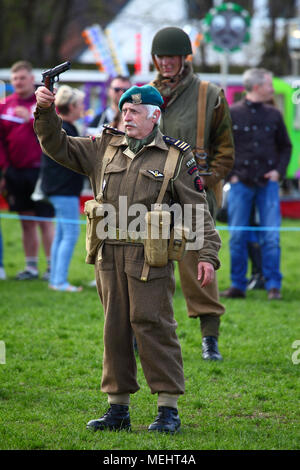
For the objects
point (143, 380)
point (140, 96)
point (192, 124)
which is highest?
point (140, 96)

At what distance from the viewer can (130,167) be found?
4430mm

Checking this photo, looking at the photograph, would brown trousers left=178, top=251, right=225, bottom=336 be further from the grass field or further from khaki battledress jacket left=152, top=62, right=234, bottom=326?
the grass field

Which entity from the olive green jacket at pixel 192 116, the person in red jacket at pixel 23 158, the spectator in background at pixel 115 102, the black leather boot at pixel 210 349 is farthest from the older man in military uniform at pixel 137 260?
the person in red jacket at pixel 23 158

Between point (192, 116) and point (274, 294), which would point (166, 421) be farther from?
point (274, 294)

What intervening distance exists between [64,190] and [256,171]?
2.12m

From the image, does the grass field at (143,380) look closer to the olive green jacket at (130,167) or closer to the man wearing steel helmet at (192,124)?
the man wearing steel helmet at (192,124)

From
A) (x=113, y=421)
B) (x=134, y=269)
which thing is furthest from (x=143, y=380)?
(x=134, y=269)

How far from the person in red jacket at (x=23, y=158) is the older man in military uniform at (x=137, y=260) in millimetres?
5293

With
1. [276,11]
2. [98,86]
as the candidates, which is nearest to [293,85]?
[98,86]

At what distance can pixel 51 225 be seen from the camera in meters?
10.1

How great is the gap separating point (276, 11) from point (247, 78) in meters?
19.2

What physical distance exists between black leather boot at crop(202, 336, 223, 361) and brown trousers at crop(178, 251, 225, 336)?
55mm

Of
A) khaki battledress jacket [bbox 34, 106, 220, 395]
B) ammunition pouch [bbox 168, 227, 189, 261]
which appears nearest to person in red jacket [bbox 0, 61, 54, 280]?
khaki battledress jacket [bbox 34, 106, 220, 395]
